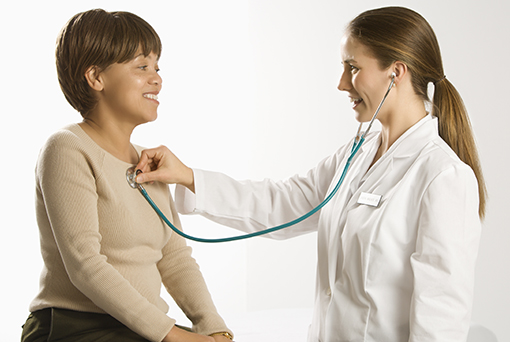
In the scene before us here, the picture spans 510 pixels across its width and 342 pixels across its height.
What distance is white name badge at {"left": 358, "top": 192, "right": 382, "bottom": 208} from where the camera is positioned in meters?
1.43

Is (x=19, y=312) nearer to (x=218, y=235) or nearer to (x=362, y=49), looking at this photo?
(x=218, y=235)

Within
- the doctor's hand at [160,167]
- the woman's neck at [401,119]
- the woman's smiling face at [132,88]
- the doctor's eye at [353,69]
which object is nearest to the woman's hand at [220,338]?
the doctor's hand at [160,167]

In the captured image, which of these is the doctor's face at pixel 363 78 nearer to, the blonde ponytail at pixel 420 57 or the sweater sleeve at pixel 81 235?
the blonde ponytail at pixel 420 57

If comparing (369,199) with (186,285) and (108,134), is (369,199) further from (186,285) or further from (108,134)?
(108,134)

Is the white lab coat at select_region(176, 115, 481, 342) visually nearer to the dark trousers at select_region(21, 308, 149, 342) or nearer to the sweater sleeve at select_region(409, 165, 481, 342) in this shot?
the sweater sleeve at select_region(409, 165, 481, 342)

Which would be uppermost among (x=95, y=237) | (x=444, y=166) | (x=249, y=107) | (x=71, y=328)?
(x=444, y=166)

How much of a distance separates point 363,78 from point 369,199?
1.14ft

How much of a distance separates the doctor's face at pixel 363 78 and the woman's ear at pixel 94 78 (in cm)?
69

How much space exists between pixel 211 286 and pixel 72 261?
2.68m

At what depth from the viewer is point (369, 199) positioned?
4.81ft

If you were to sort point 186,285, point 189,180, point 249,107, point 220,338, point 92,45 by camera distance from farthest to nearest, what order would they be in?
point 249,107
point 189,180
point 186,285
point 220,338
point 92,45

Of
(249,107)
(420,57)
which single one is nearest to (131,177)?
(420,57)

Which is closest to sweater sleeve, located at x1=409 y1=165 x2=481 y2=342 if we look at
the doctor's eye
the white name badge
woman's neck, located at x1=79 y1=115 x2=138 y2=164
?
the white name badge

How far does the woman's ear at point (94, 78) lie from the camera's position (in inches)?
53.8
